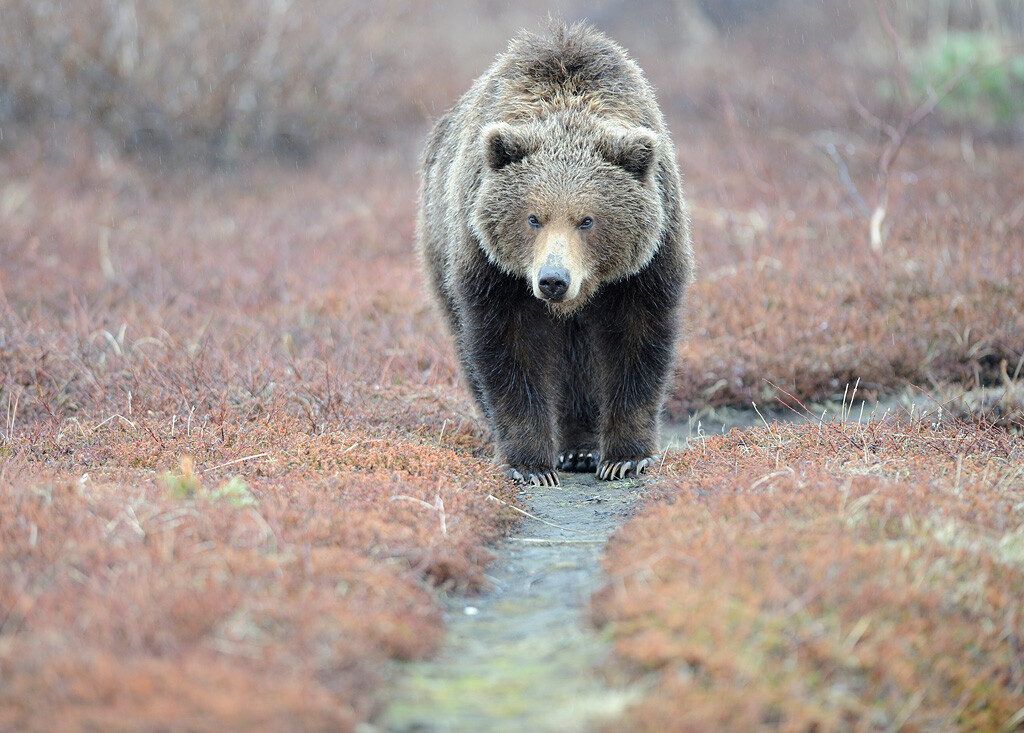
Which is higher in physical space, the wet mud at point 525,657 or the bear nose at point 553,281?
the bear nose at point 553,281

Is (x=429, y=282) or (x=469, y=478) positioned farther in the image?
(x=429, y=282)

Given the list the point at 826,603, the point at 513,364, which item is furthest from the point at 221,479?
the point at 826,603

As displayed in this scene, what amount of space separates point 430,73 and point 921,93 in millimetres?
7817

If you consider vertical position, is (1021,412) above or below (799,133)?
below

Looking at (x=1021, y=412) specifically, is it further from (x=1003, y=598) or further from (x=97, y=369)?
(x=97, y=369)

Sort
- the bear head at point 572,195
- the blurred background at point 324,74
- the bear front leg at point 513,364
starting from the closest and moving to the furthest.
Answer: the bear head at point 572,195
the bear front leg at point 513,364
the blurred background at point 324,74

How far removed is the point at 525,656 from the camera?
3387 mm

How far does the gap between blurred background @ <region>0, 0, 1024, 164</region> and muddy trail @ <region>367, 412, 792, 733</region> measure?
27.7ft

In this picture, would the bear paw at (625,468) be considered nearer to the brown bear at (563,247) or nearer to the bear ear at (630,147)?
the brown bear at (563,247)

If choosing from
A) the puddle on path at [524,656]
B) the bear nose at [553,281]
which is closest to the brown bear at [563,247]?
the bear nose at [553,281]

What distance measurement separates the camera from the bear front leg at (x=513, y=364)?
5.70 metres

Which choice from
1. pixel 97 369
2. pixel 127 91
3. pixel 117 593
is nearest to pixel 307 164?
pixel 127 91

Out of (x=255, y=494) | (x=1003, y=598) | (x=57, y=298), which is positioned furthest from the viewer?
(x=57, y=298)

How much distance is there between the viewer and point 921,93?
564 inches
